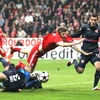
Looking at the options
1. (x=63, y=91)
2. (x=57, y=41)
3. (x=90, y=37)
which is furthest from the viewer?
(x=90, y=37)

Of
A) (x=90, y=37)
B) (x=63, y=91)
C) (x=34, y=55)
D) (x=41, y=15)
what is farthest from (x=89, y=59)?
(x=41, y=15)

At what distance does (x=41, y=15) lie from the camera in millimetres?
35750

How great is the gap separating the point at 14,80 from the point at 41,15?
72.4ft

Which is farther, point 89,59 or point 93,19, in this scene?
point 89,59

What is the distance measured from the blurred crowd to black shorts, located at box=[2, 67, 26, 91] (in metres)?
19.5

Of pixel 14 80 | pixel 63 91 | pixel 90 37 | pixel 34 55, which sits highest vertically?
pixel 90 37

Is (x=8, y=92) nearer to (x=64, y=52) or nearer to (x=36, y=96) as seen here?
(x=36, y=96)

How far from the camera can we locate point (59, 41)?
14.5m

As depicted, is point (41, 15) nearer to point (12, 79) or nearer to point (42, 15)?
point (42, 15)

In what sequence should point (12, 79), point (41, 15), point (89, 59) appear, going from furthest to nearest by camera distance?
point (41, 15) → point (89, 59) → point (12, 79)

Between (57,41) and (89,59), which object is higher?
(57,41)

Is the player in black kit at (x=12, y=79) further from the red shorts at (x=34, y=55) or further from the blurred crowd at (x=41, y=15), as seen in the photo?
the blurred crowd at (x=41, y=15)

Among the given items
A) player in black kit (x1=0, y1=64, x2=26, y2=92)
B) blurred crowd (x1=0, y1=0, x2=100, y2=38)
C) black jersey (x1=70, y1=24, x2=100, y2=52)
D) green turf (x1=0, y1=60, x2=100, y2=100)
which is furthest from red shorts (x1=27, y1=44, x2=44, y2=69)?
blurred crowd (x1=0, y1=0, x2=100, y2=38)

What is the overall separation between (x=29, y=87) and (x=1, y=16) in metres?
20.6
